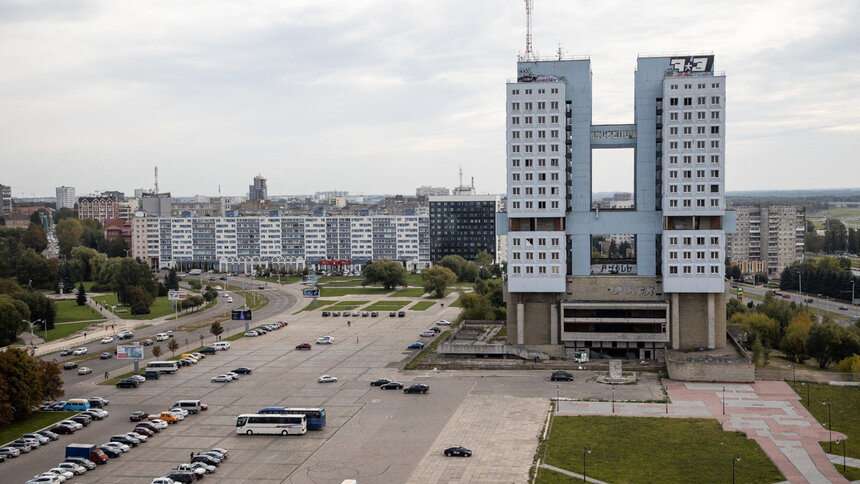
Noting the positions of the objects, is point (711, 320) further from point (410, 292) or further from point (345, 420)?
point (410, 292)

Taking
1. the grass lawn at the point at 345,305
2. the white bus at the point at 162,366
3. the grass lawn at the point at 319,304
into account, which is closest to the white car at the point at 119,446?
the white bus at the point at 162,366

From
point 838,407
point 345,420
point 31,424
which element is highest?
point 838,407

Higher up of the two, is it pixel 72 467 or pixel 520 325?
pixel 520 325

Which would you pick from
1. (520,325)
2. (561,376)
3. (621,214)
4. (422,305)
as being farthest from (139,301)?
(621,214)

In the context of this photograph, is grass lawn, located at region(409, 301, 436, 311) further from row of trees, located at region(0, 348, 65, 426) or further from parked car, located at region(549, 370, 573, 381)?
row of trees, located at region(0, 348, 65, 426)

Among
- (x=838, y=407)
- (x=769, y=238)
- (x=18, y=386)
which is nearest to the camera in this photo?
(x=18, y=386)

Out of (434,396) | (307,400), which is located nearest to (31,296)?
(307,400)

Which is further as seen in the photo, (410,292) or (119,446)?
(410,292)

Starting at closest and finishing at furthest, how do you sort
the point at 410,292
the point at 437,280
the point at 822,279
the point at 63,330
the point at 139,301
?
the point at 63,330 < the point at 139,301 < the point at 822,279 < the point at 437,280 < the point at 410,292

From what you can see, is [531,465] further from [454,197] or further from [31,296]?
[454,197]
